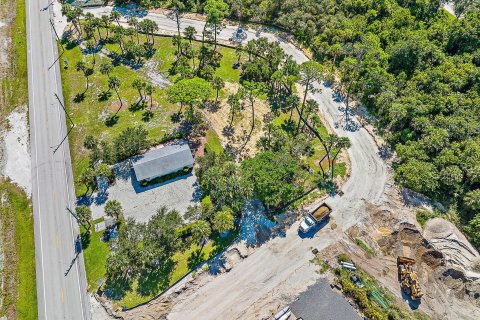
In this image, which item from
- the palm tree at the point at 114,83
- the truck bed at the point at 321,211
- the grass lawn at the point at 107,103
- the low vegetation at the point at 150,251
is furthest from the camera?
the palm tree at the point at 114,83

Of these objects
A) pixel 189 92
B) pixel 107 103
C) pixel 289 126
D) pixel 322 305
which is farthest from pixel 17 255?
pixel 289 126

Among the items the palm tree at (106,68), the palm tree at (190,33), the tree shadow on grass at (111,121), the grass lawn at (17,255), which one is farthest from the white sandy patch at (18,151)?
the palm tree at (190,33)

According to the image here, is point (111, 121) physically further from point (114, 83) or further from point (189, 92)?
point (189, 92)

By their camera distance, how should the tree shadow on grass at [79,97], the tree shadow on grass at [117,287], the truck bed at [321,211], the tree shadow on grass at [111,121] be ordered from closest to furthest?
the tree shadow on grass at [117,287] < the truck bed at [321,211] < the tree shadow on grass at [111,121] < the tree shadow on grass at [79,97]

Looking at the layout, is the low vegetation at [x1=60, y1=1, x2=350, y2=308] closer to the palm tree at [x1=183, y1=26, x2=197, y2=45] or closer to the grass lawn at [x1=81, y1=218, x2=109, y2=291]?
the grass lawn at [x1=81, y1=218, x2=109, y2=291]

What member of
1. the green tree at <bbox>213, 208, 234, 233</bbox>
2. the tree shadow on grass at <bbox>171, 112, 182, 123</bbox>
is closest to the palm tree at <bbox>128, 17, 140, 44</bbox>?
the tree shadow on grass at <bbox>171, 112, 182, 123</bbox>

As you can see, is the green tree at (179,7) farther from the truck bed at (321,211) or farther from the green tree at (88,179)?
the truck bed at (321,211)

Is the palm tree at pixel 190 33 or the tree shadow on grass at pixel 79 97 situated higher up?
the palm tree at pixel 190 33
